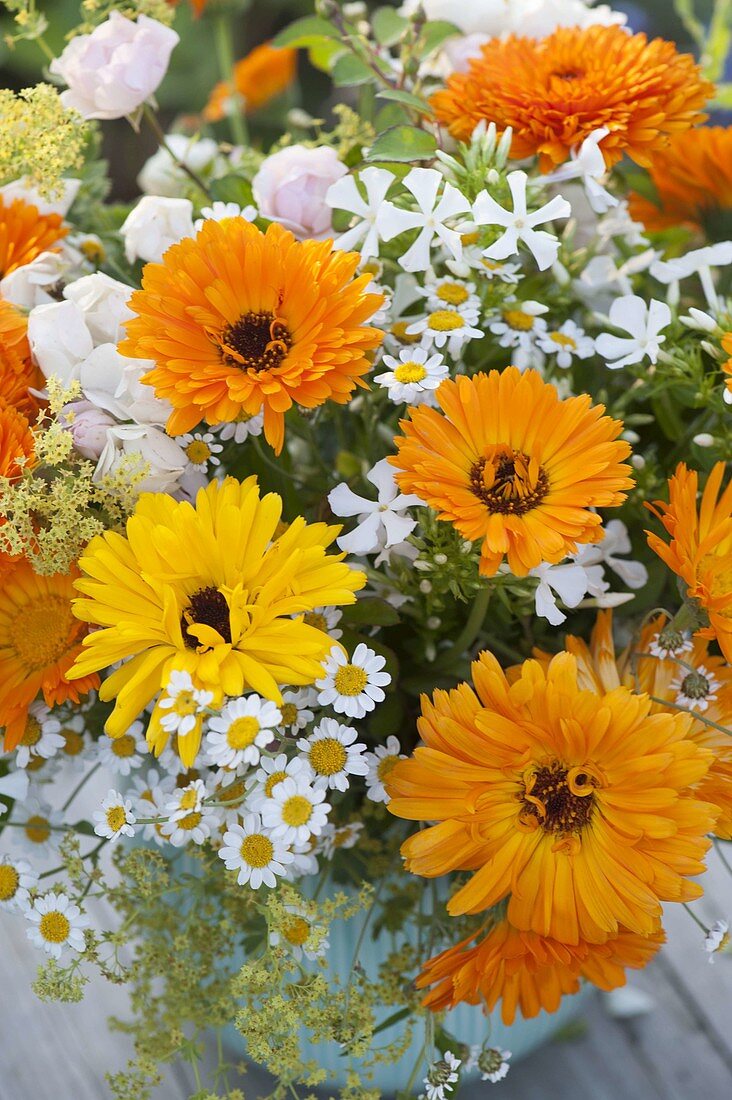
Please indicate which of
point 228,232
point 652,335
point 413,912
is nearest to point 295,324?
point 228,232

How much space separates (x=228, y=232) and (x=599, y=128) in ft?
0.51

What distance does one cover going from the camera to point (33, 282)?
0.43 meters

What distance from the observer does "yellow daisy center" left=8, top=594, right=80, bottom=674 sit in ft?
→ 1.27

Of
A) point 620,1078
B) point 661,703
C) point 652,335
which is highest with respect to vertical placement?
point 652,335

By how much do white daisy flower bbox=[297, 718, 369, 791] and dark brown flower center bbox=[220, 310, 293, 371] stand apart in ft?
0.41

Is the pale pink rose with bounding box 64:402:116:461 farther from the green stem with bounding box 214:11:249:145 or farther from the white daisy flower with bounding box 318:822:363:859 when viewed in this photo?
the green stem with bounding box 214:11:249:145

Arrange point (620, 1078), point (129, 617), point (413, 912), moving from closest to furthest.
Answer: point (129, 617) < point (413, 912) < point (620, 1078)

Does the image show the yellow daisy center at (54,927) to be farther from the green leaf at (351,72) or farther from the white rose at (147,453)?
the green leaf at (351,72)

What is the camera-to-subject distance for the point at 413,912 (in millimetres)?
456

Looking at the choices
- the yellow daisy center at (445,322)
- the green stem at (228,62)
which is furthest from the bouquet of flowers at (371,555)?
the green stem at (228,62)

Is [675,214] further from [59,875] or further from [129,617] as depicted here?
[59,875]

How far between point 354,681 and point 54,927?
15 cm

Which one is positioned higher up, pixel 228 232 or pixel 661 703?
pixel 228 232

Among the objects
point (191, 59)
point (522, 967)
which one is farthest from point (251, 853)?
point (191, 59)
